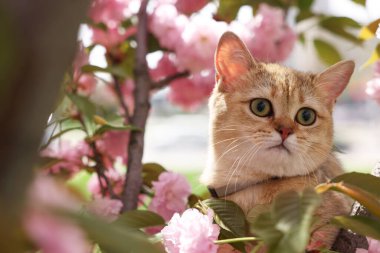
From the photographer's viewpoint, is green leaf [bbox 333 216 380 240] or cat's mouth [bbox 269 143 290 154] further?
cat's mouth [bbox 269 143 290 154]

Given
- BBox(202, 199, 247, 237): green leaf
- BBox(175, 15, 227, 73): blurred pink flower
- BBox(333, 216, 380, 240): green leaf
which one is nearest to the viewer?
BBox(333, 216, 380, 240): green leaf

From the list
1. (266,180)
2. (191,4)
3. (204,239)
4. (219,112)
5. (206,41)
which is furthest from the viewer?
(191,4)

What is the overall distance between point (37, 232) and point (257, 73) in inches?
31.8

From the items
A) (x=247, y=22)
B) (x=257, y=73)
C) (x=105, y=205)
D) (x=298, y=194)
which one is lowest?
(x=105, y=205)

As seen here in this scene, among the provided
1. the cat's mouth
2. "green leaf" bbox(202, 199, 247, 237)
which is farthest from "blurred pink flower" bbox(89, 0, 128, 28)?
"green leaf" bbox(202, 199, 247, 237)

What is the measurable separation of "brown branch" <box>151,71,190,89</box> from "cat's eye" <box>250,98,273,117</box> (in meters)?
0.29

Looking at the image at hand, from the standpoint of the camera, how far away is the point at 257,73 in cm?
98

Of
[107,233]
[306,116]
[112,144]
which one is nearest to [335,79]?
[306,116]

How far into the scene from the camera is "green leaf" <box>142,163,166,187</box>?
1088 mm

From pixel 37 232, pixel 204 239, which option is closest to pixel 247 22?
pixel 204 239

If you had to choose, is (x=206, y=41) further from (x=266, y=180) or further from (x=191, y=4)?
(x=266, y=180)

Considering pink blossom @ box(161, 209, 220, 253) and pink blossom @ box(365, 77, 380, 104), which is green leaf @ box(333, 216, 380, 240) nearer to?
pink blossom @ box(161, 209, 220, 253)

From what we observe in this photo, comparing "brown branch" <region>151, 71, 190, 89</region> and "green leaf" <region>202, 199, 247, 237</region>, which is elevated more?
"brown branch" <region>151, 71, 190, 89</region>

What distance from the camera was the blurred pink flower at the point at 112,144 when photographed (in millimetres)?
1181
